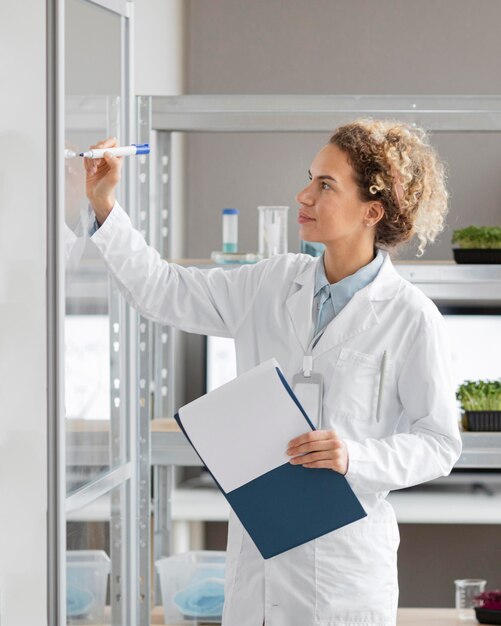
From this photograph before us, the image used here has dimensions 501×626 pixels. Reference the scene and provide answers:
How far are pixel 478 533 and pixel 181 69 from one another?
80.0 inches

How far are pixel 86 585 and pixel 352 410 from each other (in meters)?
0.54

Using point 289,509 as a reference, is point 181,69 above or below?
above

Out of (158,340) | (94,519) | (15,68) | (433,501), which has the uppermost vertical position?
(15,68)

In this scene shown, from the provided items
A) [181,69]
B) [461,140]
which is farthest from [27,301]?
[461,140]

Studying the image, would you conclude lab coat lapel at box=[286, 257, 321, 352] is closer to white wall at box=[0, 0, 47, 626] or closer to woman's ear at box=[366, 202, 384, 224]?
woman's ear at box=[366, 202, 384, 224]

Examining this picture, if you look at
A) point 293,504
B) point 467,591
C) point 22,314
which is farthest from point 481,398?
point 22,314

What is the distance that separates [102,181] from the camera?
4.73ft

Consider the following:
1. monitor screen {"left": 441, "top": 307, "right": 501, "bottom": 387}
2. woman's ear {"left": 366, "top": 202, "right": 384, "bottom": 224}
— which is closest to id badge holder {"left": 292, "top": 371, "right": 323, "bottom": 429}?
woman's ear {"left": 366, "top": 202, "right": 384, "bottom": 224}

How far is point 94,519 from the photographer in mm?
1586

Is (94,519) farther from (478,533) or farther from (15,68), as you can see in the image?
(478,533)

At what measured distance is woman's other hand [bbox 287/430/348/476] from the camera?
4.25ft

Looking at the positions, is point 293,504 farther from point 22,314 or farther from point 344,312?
point 22,314

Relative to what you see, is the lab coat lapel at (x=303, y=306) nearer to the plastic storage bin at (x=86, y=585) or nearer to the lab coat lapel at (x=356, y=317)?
the lab coat lapel at (x=356, y=317)

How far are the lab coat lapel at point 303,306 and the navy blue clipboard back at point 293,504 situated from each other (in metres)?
0.23
